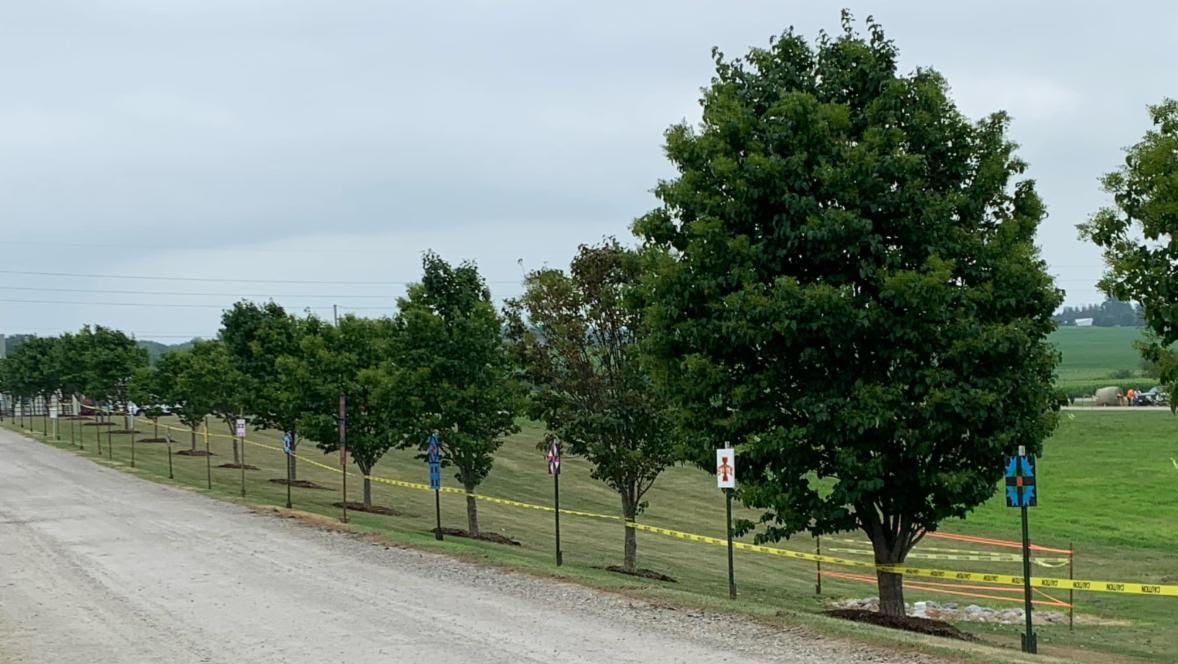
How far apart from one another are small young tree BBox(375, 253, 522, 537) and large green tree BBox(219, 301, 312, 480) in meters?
8.76

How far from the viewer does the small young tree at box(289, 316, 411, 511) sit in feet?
123

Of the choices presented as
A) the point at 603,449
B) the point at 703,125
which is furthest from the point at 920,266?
the point at 603,449

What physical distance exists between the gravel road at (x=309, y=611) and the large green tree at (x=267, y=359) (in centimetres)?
1410

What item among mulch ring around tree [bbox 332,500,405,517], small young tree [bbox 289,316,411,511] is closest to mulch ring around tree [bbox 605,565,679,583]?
small young tree [bbox 289,316,411,511]

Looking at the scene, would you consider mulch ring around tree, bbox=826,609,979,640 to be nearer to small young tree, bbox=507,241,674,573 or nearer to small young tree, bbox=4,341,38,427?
small young tree, bbox=507,241,674,573

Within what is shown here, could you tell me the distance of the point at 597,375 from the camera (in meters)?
28.3

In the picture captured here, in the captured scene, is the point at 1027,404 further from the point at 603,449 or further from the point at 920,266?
the point at 603,449

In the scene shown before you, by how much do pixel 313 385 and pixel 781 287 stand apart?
24974 mm

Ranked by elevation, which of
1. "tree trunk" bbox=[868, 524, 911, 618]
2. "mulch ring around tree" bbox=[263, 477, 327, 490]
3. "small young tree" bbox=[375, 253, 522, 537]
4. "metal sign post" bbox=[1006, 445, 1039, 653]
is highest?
"small young tree" bbox=[375, 253, 522, 537]

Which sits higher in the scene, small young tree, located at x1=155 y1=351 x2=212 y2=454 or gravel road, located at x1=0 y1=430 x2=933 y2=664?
small young tree, located at x1=155 y1=351 x2=212 y2=454

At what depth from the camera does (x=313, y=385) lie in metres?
38.6

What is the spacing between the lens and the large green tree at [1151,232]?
48.8 feet

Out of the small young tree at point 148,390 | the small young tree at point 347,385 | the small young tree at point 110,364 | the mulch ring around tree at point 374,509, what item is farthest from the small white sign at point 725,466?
the small young tree at point 110,364

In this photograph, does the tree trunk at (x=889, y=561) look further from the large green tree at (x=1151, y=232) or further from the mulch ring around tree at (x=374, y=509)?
the mulch ring around tree at (x=374, y=509)
